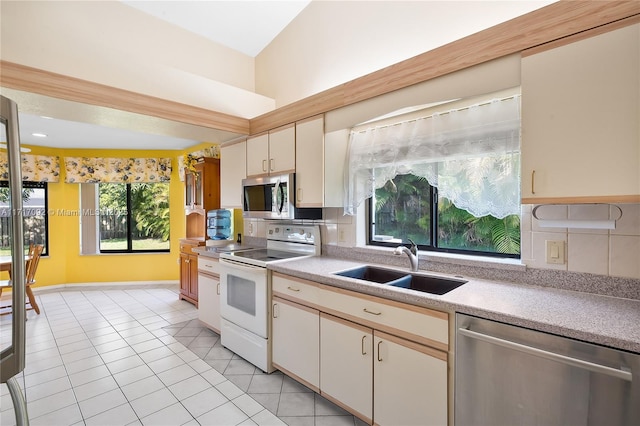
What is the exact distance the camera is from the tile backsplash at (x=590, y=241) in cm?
143

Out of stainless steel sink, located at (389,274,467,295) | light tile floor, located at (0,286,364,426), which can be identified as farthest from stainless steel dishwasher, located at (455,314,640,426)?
light tile floor, located at (0,286,364,426)

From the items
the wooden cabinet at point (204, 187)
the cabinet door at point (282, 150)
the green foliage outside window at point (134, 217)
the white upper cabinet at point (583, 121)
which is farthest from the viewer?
the green foliage outside window at point (134, 217)

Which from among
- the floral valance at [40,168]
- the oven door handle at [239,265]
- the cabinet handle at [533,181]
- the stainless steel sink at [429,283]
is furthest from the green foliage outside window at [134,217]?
the cabinet handle at [533,181]

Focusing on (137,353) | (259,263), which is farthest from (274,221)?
(137,353)

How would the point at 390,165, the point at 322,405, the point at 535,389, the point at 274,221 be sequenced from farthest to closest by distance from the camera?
the point at 274,221
the point at 390,165
the point at 322,405
the point at 535,389

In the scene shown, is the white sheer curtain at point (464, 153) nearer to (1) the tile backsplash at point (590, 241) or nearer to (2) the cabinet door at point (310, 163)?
(1) the tile backsplash at point (590, 241)

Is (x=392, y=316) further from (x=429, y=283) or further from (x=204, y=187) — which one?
(x=204, y=187)

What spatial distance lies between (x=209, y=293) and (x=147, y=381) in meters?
0.99

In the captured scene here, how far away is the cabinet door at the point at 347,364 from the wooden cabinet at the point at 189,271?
2.83m

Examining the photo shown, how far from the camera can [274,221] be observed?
10.7 feet

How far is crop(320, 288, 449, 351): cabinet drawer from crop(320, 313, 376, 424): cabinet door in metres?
0.07

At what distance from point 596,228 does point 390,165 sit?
3.86ft

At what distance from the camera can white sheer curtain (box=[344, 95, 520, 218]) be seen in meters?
1.65

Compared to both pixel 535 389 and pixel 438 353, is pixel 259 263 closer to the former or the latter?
pixel 438 353
